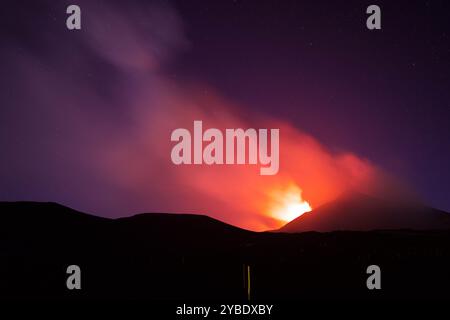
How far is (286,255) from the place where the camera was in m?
6.25

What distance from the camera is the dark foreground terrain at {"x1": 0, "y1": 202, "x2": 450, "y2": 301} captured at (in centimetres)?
514

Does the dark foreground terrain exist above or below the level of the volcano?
below

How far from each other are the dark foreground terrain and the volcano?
17cm

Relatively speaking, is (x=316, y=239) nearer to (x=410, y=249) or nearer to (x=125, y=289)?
(x=410, y=249)

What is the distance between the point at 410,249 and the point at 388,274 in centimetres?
137

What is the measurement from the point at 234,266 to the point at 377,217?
261cm

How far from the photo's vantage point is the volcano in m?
5.97

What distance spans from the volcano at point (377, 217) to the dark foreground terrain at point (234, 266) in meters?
0.17

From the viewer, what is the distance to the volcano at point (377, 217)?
19.6ft

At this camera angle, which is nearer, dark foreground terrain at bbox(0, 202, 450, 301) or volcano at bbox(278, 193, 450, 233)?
dark foreground terrain at bbox(0, 202, 450, 301)

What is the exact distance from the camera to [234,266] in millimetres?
5719

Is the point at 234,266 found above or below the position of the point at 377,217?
below

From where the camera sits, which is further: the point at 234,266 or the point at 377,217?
the point at 377,217
